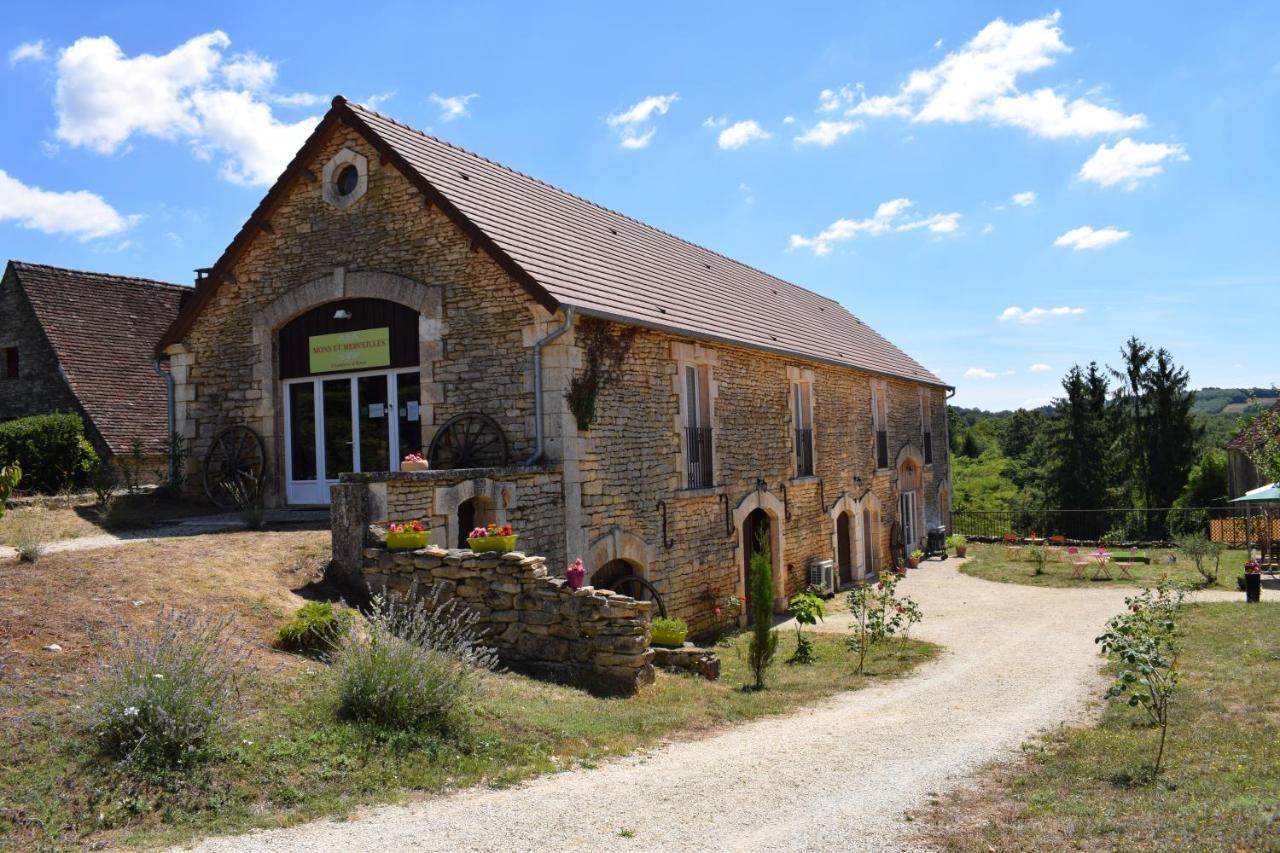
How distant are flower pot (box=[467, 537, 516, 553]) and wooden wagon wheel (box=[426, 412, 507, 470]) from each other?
2.51 metres

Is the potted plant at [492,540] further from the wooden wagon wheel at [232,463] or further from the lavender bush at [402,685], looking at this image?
the wooden wagon wheel at [232,463]

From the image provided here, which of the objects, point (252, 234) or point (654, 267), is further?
point (654, 267)

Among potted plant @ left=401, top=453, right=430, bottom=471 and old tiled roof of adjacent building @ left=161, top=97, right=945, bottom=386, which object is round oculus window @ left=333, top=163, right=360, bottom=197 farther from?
potted plant @ left=401, top=453, right=430, bottom=471

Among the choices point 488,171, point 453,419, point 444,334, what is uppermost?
point 488,171

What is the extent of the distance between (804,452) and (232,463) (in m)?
10.2

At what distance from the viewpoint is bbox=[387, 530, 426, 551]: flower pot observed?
9.21m

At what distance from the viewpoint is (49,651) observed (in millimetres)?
6457

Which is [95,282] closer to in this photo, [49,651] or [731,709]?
[49,651]

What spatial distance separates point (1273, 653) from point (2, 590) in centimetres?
1290

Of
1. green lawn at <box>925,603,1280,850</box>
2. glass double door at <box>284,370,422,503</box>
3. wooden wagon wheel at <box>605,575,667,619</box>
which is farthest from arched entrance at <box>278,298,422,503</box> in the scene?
green lawn at <box>925,603,1280,850</box>

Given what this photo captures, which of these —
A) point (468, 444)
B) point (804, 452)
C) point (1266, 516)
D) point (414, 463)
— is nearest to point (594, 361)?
point (468, 444)

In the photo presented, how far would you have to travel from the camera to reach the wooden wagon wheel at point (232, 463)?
44.8 ft

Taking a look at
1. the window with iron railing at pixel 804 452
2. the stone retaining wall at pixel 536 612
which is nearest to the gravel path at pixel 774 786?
the stone retaining wall at pixel 536 612

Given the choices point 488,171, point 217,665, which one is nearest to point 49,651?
point 217,665
